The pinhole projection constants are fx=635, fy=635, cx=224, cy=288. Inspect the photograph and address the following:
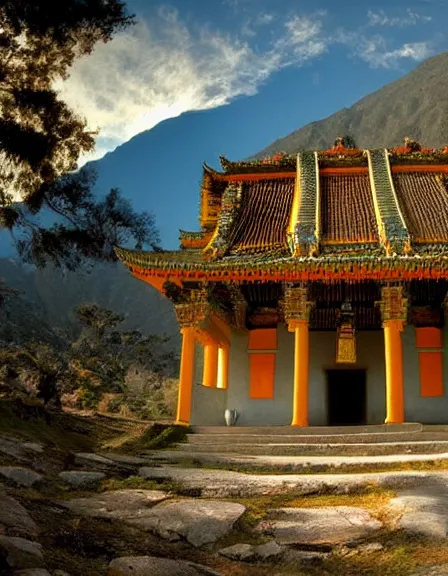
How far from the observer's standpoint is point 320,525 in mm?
5758

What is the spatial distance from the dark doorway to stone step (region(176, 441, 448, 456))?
658 cm

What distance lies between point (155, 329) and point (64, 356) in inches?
1298

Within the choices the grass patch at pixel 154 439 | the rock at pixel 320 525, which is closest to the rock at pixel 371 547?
the rock at pixel 320 525

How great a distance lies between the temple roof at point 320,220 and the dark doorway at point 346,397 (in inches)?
165

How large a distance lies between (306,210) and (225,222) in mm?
2017

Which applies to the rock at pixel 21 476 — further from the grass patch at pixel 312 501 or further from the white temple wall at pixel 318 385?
the white temple wall at pixel 318 385

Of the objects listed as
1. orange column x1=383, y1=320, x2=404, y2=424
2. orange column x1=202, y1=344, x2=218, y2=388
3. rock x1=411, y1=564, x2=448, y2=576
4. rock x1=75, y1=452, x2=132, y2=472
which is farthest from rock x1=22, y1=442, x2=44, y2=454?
orange column x1=202, y1=344, x2=218, y2=388

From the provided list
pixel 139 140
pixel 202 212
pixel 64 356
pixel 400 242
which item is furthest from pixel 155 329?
pixel 139 140

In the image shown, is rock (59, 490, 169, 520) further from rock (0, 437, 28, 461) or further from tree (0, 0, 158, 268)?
tree (0, 0, 158, 268)

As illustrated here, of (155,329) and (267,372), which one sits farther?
(155,329)

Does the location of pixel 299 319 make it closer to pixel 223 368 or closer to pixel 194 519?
pixel 223 368

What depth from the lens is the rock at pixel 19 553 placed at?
4.21 metres

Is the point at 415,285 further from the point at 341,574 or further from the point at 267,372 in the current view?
the point at 341,574

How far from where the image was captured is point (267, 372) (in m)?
16.3
